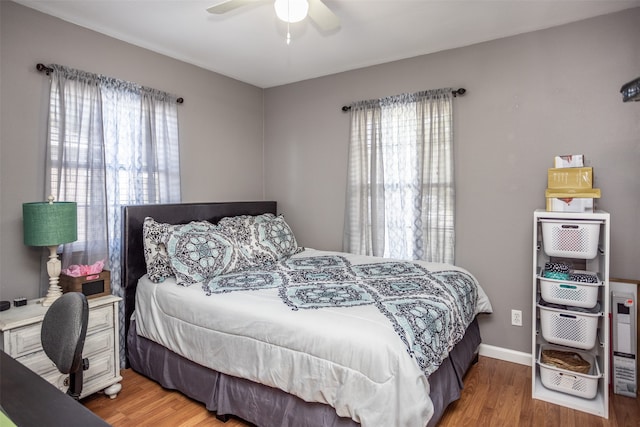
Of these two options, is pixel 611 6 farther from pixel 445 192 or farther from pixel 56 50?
pixel 56 50

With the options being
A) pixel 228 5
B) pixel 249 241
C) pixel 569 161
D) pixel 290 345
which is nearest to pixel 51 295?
pixel 249 241

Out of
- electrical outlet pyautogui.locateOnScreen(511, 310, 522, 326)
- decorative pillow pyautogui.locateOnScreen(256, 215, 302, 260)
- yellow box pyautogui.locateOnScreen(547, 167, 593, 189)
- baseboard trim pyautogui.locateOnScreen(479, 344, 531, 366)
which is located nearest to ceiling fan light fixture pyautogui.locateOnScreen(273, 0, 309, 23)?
decorative pillow pyautogui.locateOnScreen(256, 215, 302, 260)

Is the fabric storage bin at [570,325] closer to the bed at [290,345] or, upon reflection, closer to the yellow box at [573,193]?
the bed at [290,345]

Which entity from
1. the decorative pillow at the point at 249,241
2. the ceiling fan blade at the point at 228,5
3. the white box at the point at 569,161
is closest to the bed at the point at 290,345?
the decorative pillow at the point at 249,241

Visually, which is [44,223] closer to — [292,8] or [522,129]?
[292,8]

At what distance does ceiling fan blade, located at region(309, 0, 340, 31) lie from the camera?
199 centimetres

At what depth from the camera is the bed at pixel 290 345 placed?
1549 mm

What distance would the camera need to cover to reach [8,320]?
194cm

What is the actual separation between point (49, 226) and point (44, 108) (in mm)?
897

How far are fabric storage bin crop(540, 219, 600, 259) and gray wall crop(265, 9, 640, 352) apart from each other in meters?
0.46

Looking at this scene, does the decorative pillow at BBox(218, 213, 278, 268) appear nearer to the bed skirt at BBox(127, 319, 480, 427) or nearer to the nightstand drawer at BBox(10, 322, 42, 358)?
the bed skirt at BBox(127, 319, 480, 427)

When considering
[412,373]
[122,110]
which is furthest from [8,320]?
[412,373]

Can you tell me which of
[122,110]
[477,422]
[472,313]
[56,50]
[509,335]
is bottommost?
[477,422]

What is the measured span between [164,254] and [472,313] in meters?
2.26
